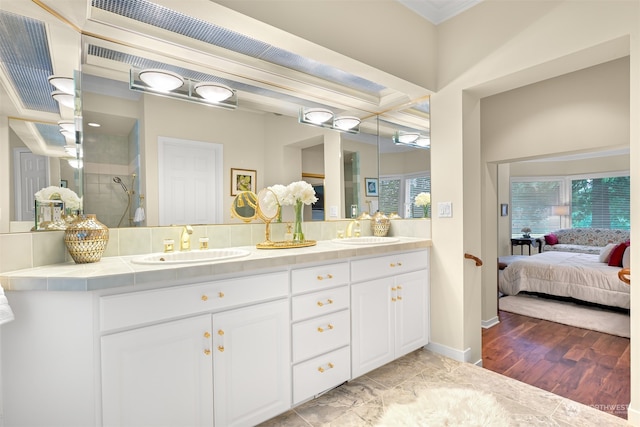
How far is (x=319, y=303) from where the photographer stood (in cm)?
192

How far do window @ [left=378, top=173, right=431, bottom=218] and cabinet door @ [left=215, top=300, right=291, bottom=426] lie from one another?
1.64 meters

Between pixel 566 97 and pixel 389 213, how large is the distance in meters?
1.92

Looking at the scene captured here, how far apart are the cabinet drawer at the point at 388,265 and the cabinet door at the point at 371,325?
53mm

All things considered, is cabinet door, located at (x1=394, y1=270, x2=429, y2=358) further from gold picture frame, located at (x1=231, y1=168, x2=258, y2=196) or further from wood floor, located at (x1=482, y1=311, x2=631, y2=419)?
gold picture frame, located at (x1=231, y1=168, x2=258, y2=196)

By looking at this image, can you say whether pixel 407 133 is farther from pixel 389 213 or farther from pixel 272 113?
pixel 272 113

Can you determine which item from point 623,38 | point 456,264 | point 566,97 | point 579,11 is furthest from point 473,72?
point 456,264

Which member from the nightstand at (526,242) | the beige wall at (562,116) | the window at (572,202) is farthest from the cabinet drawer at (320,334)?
the window at (572,202)

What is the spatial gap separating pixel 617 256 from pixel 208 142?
199 inches

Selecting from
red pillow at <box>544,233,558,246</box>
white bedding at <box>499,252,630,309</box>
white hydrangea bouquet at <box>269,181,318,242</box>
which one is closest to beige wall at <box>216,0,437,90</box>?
white hydrangea bouquet at <box>269,181,318,242</box>

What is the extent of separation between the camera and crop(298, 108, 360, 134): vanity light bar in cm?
271

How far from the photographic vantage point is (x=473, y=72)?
2395 millimetres

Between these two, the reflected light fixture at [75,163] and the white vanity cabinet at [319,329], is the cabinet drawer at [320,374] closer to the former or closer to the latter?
the white vanity cabinet at [319,329]

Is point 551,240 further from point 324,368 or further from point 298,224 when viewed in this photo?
point 324,368

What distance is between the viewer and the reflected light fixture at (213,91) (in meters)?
2.15
